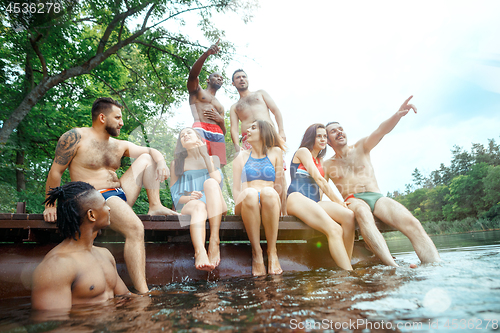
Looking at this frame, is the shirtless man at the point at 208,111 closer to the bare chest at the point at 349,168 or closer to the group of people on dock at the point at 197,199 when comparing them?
the group of people on dock at the point at 197,199

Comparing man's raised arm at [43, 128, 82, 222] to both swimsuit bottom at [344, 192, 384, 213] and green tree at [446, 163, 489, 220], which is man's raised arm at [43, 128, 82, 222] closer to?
swimsuit bottom at [344, 192, 384, 213]

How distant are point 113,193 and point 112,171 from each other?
0.33m

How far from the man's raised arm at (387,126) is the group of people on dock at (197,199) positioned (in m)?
0.01

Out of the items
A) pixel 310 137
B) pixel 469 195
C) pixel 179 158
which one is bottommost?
pixel 179 158

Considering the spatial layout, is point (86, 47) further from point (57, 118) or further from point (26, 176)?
point (26, 176)

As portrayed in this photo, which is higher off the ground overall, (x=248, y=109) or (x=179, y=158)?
(x=248, y=109)

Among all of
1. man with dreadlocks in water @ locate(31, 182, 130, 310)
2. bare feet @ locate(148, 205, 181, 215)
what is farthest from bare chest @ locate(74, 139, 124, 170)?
man with dreadlocks in water @ locate(31, 182, 130, 310)

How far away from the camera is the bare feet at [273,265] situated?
3.13 metres

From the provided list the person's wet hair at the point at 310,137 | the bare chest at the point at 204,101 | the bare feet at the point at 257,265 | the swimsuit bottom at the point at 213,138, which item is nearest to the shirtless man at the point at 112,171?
the bare feet at the point at 257,265

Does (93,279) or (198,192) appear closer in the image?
(93,279)

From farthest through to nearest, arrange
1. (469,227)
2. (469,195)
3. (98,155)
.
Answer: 1. (469,195)
2. (469,227)
3. (98,155)

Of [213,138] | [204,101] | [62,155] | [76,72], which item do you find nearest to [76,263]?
[62,155]

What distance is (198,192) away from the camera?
11.0ft

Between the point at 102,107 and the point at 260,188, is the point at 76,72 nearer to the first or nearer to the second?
the point at 102,107
